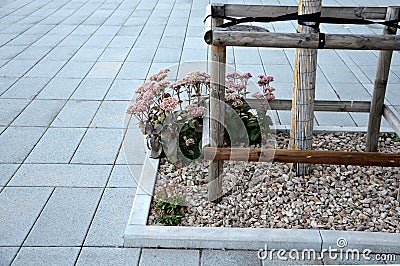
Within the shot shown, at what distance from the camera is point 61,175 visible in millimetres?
2676

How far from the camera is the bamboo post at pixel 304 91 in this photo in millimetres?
2303

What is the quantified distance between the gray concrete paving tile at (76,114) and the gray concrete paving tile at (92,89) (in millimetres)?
104

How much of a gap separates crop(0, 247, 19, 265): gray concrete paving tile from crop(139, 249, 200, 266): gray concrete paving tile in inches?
22.7

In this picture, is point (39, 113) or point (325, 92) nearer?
point (39, 113)

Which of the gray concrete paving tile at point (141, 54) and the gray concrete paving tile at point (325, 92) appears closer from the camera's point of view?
the gray concrete paving tile at point (325, 92)

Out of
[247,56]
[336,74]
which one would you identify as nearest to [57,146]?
[247,56]

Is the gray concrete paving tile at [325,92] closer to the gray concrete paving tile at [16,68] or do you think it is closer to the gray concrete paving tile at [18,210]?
the gray concrete paving tile at [18,210]

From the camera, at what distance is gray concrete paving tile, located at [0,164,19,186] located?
263 cm

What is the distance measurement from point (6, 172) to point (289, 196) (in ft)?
5.31

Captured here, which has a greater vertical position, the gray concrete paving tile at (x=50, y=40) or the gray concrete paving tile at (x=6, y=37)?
the gray concrete paving tile at (x=6, y=37)

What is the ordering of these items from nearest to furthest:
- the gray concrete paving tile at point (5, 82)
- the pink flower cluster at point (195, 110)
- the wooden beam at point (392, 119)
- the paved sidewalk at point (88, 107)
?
the paved sidewalk at point (88, 107), the wooden beam at point (392, 119), the pink flower cluster at point (195, 110), the gray concrete paving tile at point (5, 82)

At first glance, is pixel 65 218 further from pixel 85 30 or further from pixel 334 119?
pixel 85 30

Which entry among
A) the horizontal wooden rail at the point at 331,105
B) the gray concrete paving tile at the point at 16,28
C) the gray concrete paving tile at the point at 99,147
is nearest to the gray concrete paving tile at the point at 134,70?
the gray concrete paving tile at the point at 99,147

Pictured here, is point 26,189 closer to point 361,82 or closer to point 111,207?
point 111,207
